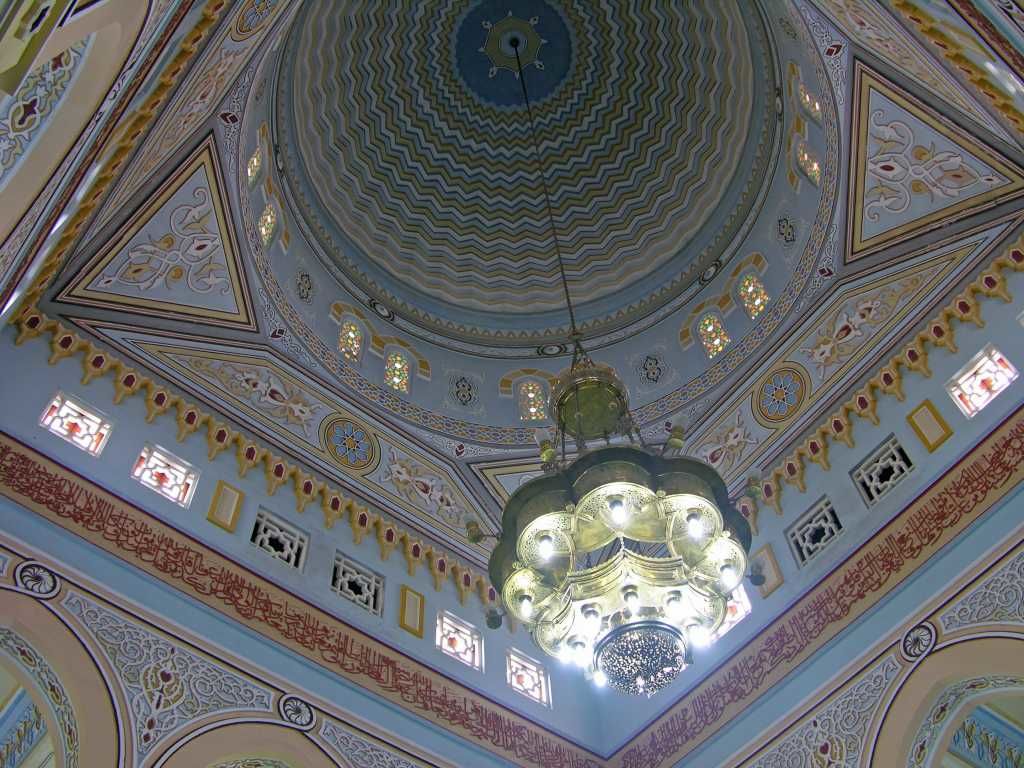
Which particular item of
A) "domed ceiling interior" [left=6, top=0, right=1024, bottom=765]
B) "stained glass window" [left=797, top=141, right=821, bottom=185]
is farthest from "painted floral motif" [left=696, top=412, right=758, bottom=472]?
"stained glass window" [left=797, top=141, right=821, bottom=185]

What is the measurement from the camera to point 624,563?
13.0 feet

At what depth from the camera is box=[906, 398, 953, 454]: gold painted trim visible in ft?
18.0

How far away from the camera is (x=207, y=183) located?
19.6 ft

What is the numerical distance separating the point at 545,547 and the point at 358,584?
2.29m

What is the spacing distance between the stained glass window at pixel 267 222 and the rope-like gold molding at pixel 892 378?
399 cm

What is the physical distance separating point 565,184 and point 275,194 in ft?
10.1

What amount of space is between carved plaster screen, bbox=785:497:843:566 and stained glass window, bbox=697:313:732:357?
189cm

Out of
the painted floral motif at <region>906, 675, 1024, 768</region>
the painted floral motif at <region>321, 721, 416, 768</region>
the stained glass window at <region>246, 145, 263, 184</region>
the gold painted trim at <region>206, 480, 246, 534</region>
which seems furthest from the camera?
the stained glass window at <region>246, 145, 263, 184</region>

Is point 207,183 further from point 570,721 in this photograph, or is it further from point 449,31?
point 570,721

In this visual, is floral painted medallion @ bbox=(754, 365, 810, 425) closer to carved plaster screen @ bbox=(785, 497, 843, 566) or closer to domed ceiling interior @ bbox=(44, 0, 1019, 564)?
domed ceiling interior @ bbox=(44, 0, 1019, 564)

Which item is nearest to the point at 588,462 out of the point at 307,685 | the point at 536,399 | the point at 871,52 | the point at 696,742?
the point at 307,685

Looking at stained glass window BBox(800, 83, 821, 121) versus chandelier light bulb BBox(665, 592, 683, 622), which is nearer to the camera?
chandelier light bulb BBox(665, 592, 683, 622)

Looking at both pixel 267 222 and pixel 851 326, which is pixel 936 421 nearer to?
pixel 851 326

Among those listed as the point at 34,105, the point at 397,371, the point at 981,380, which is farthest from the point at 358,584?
the point at 981,380
